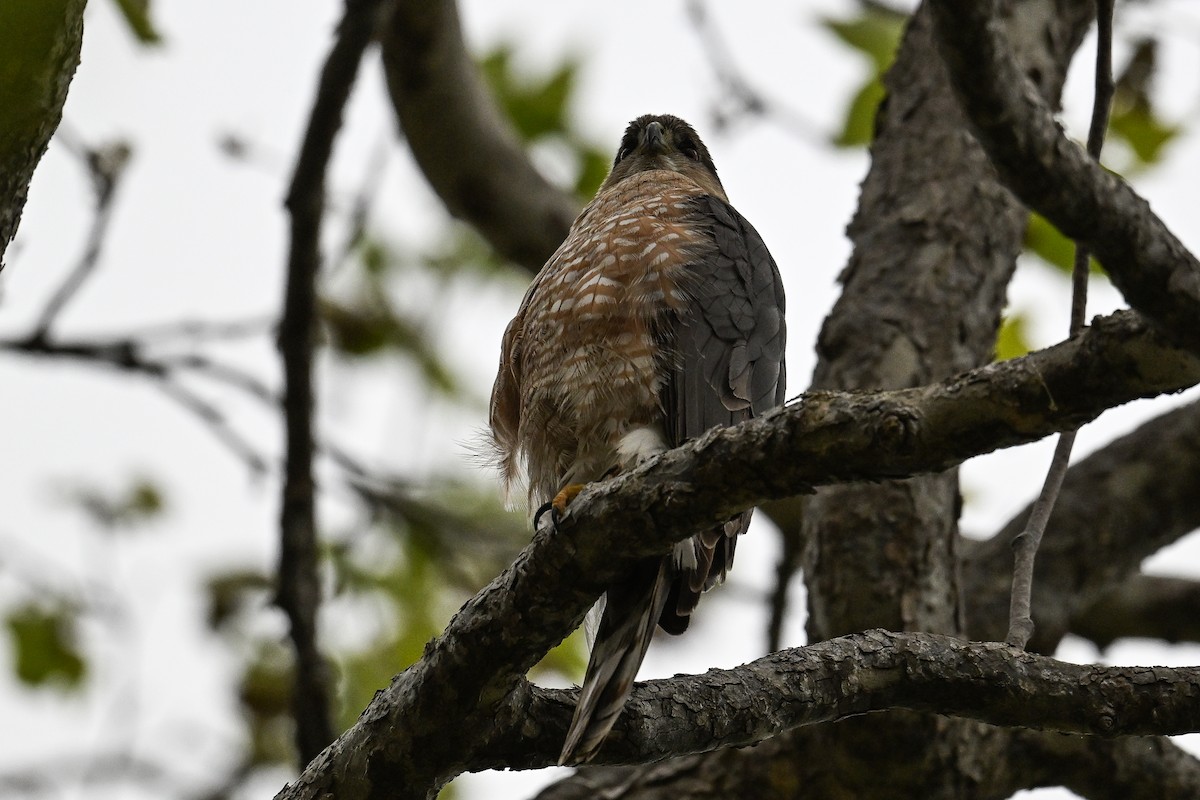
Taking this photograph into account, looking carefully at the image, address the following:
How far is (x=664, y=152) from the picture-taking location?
5891 millimetres

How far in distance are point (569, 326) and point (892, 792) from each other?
184 cm

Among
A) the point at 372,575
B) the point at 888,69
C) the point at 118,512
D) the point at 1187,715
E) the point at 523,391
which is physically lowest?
the point at 1187,715

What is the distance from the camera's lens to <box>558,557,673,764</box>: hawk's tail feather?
9.11 feet

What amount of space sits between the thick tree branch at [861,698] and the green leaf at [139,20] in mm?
2199

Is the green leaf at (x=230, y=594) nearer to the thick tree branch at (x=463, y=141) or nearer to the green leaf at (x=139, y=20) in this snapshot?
the thick tree branch at (x=463, y=141)

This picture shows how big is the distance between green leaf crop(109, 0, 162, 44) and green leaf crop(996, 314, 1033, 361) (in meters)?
3.70

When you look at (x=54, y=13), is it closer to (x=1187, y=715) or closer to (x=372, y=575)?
(x=1187, y=715)

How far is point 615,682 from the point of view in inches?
113

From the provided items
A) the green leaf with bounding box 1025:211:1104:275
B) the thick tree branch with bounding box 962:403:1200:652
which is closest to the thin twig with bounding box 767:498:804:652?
the thick tree branch with bounding box 962:403:1200:652

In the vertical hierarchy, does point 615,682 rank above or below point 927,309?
below

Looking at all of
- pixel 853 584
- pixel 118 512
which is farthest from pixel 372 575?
pixel 853 584

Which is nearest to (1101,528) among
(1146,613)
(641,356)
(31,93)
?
(1146,613)

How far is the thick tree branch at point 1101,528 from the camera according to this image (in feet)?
16.2

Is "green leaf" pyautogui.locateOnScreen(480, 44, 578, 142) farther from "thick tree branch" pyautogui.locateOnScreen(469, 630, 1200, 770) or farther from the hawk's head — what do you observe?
"thick tree branch" pyautogui.locateOnScreen(469, 630, 1200, 770)
